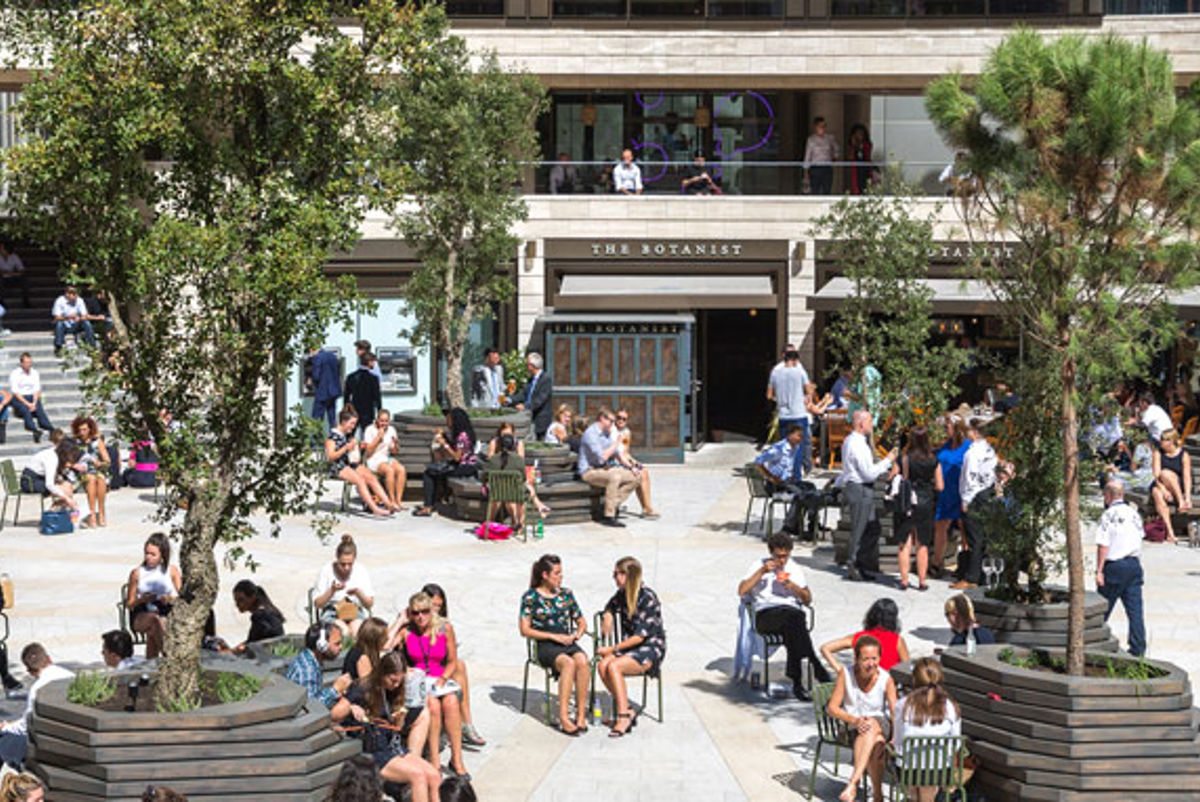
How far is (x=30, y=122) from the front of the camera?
12.8 m

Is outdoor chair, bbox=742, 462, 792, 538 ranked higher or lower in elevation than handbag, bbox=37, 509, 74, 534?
higher

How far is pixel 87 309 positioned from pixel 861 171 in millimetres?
13989

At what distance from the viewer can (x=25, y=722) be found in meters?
13.3

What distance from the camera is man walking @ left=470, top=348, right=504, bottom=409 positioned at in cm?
3006

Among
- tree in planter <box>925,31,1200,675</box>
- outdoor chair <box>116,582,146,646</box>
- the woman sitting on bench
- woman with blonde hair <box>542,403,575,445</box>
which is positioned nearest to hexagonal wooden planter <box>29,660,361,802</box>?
outdoor chair <box>116,582,146,646</box>

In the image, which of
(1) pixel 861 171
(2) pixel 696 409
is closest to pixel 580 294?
(2) pixel 696 409

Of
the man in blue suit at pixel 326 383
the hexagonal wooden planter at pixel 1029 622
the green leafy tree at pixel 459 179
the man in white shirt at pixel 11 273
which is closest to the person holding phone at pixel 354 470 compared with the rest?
the green leafy tree at pixel 459 179

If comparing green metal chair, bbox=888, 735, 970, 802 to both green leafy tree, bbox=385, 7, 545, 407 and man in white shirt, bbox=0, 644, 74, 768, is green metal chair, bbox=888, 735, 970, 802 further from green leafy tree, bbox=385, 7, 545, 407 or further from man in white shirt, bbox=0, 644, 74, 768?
green leafy tree, bbox=385, 7, 545, 407

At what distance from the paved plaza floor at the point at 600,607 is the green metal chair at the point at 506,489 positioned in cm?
50

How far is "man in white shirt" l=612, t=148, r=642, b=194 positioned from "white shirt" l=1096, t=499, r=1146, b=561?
1844cm

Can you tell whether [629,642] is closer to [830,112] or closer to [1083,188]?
[1083,188]

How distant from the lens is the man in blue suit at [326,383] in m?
30.3

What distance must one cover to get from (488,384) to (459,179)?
3.85 meters

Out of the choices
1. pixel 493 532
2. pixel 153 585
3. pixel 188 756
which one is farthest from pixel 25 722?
pixel 493 532
